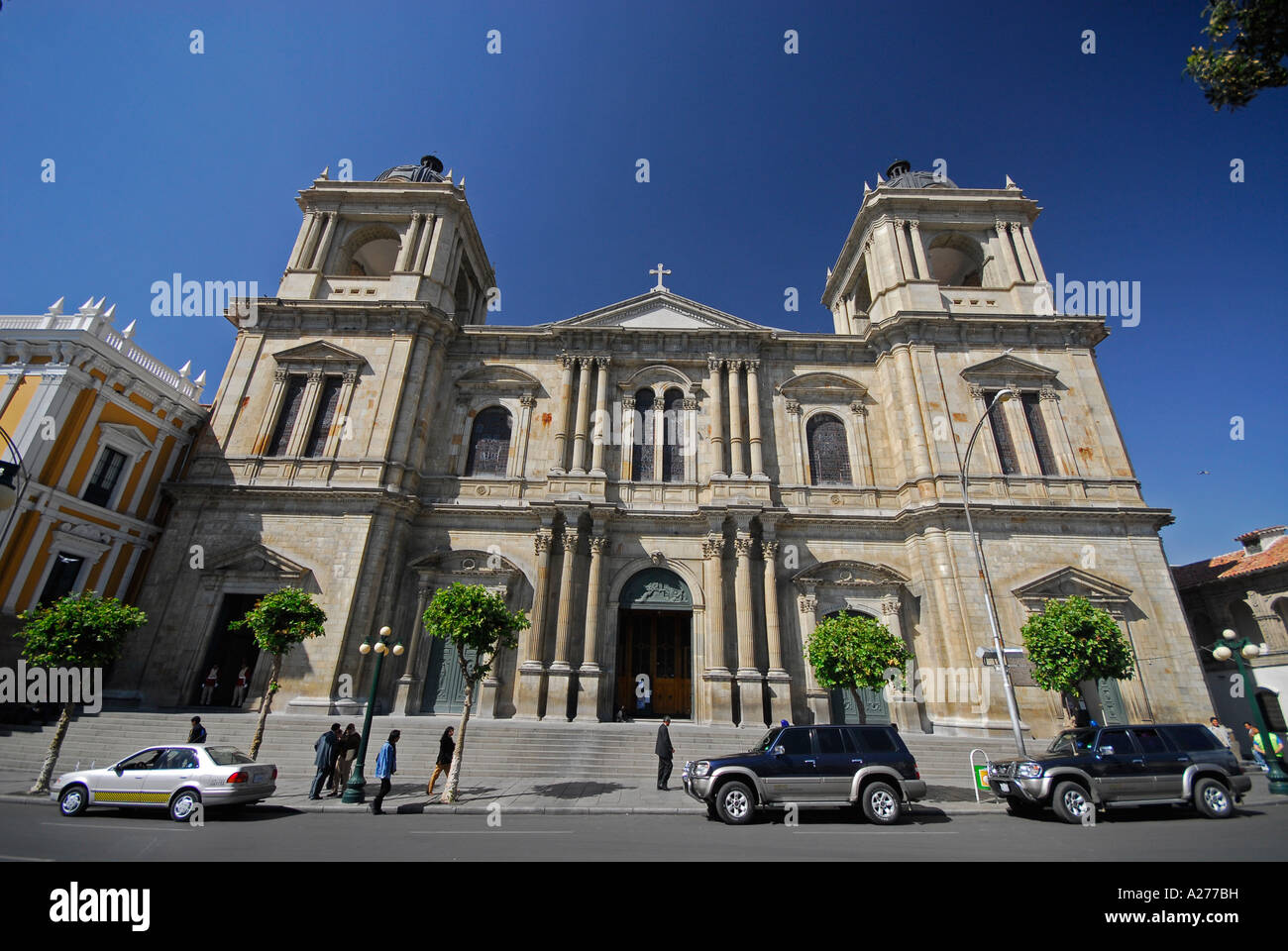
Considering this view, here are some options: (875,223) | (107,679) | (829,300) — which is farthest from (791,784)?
(829,300)

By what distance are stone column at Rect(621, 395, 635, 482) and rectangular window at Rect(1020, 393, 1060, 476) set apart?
51.7 ft

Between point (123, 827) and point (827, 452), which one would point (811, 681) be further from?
point (123, 827)

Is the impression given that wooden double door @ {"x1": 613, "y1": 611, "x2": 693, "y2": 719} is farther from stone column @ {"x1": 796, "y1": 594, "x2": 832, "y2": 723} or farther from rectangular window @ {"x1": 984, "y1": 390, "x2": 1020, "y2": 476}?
rectangular window @ {"x1": 984, "y1": 390, "x2": 1020, "y2": 476}

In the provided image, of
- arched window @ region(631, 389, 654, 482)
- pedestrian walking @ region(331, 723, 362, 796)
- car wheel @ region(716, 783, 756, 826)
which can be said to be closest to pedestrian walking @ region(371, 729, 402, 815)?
pedestrian walking @ region(331, 723, 362, 796)

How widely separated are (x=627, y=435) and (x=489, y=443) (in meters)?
5.88

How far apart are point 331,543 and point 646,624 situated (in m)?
11.8

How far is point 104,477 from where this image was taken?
19.3 meters

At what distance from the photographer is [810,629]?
19844 mm

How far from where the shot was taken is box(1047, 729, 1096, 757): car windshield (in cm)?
1091

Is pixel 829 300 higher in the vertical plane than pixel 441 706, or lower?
higher

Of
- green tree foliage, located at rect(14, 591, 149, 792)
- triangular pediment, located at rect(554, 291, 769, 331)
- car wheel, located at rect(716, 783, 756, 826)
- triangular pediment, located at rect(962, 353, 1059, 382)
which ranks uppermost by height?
triangular pediment, located at rect(554, 291, 769, 331)
